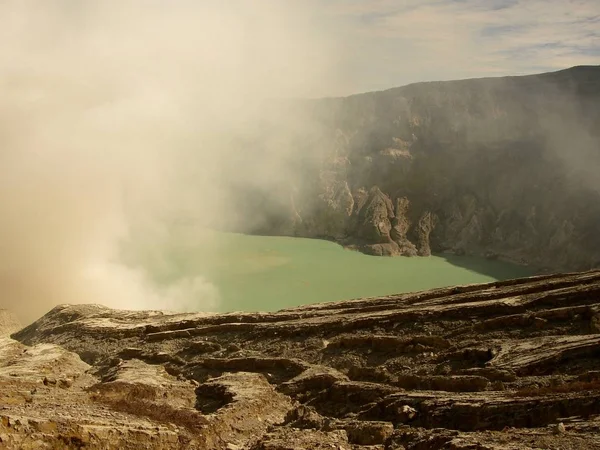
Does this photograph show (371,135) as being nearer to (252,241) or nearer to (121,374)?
(252,241)

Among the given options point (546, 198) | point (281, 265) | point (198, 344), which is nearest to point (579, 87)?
point (546, 198)

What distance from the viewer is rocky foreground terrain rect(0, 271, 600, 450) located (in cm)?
1555

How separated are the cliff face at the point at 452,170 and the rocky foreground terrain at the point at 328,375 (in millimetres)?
41423

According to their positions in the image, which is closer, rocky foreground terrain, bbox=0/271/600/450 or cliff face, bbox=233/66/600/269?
rocky foreground terrain, bbox=0/271/600/450

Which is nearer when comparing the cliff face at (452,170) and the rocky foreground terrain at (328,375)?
the rocky foreground terrain at (328,375)

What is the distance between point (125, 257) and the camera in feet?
205

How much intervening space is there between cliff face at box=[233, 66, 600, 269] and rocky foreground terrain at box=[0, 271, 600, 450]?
136 ft

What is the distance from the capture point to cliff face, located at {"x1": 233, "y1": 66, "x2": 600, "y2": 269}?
70000mm

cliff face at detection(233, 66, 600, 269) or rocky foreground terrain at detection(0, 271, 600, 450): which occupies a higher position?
cliff face at detection(233, 66, 600, 269)

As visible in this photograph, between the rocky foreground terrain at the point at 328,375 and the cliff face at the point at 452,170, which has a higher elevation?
the cliff face at the point at 452,170

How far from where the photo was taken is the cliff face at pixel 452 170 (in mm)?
70000

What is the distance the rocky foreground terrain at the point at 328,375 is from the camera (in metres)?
15.5

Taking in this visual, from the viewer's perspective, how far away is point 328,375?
72.4 ft

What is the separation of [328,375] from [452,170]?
61428 mm
